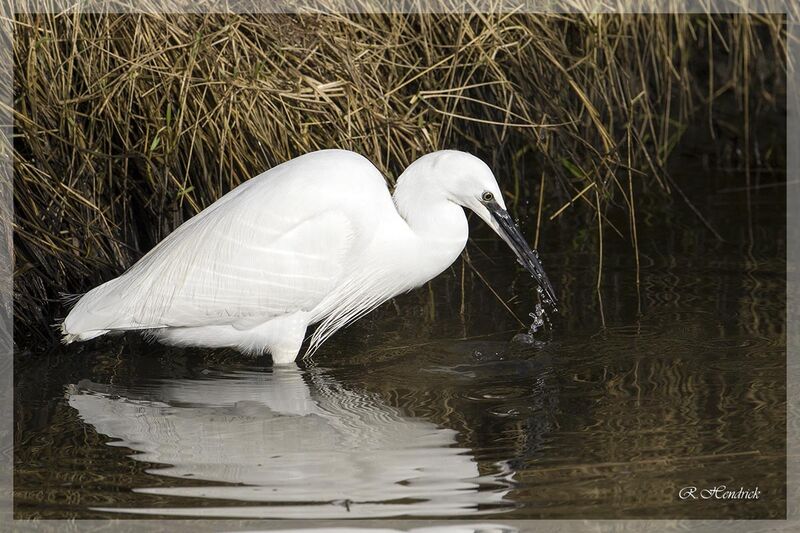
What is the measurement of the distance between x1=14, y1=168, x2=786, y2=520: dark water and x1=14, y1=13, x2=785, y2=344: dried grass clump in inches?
19.4

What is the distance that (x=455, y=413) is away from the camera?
340 cm

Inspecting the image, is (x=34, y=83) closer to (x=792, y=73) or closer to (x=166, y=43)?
(x=166, y=43)

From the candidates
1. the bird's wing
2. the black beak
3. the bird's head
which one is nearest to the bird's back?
the bird's wing

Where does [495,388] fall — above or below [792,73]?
below

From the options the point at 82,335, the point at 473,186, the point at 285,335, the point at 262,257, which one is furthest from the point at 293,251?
the point at 82,335

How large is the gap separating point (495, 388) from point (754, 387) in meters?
0.81

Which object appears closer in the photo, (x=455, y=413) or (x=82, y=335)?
(x=455, y=413)

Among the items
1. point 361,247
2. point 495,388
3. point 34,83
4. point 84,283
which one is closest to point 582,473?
point 495,388

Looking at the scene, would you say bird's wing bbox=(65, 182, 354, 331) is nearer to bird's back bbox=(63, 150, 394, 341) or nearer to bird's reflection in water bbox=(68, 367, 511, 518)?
bird's back bbox=(63, 150, 394, 341)

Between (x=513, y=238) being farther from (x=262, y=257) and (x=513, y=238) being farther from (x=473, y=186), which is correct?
(x=262, y=257)

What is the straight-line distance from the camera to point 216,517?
8.87 feet

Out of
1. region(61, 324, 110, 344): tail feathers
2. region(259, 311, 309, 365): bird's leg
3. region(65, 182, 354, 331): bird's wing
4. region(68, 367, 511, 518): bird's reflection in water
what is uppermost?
region(65, 182, 354, 331): bird's wing

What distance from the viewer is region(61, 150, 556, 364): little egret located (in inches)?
147

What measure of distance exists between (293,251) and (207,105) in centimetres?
92
